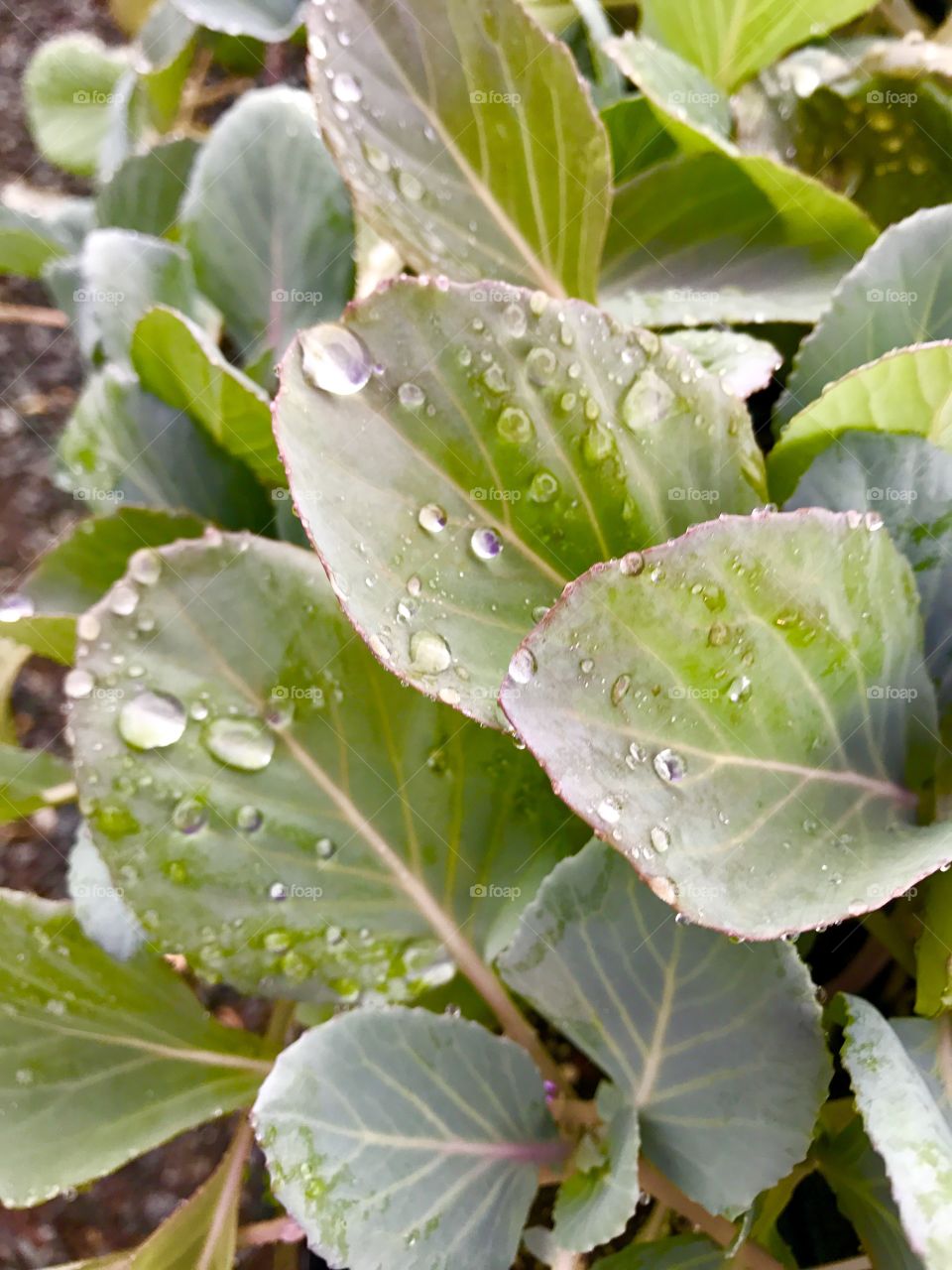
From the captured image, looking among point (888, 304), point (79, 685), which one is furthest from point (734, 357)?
point (79, 685)

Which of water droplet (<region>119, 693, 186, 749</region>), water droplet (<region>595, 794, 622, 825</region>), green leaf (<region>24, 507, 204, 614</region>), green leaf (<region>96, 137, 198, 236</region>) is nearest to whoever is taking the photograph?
water droplet (<region>595, 794, 622, 825</region>)

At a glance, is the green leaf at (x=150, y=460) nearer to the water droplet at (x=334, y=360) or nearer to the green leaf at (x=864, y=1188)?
the water droplet at (x=334, y=360)

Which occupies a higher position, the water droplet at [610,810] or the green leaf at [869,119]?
the green leaf at [869,119]

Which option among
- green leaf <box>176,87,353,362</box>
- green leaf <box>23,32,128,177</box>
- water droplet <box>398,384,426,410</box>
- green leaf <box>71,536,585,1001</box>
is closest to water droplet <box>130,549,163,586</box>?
green leaf <box>71,536,585,1001</box>

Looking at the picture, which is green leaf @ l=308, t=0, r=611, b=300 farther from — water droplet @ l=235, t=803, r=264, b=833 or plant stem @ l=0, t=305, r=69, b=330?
plant stem @ l=0, t=305, r=69, b=330

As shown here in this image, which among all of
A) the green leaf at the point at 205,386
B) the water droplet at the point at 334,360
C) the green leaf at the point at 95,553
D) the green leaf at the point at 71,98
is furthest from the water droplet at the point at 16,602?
the green leaf at the point at 71,98
